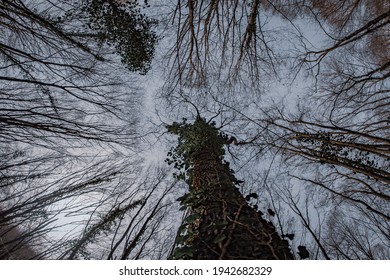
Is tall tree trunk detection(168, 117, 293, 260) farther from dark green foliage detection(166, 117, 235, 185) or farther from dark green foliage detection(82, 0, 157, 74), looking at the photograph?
dark green foliage detection(82, 0, 157, 74)

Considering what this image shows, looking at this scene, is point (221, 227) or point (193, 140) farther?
point (193, 140)

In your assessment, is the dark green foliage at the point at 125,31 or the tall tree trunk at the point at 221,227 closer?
the tall tree trunk at the point at 221,227

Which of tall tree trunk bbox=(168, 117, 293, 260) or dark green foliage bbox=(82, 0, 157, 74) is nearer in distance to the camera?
tall tree trunk bbox=(168, 117, 293, 260)

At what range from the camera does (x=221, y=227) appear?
2.10 meters

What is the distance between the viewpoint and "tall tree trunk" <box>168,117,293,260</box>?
72.4 inches

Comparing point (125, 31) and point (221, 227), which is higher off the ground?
point (125, 31)

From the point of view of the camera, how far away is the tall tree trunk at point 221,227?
6.03ft

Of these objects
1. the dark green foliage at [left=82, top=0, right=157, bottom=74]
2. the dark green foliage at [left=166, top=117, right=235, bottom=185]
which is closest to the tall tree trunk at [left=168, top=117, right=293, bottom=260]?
the dark green foliage at [left=166, top=117, right=235, bottom=185]

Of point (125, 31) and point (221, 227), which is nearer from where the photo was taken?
point (221, 227)

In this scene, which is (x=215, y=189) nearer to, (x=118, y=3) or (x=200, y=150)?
(x=200, y=150)

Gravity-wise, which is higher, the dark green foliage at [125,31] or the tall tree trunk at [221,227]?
the dark green foliage at [125,31]

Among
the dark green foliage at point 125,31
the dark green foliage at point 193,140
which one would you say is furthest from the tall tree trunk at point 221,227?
the dark green foliage at point 125,31

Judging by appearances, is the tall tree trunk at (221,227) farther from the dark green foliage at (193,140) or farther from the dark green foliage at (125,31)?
the dark green foliage at (125,31)
